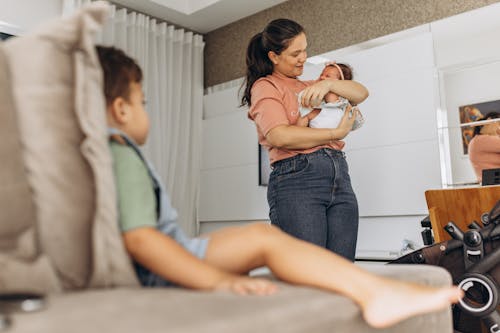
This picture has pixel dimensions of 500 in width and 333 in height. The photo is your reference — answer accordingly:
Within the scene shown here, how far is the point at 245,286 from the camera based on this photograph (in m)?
0.79

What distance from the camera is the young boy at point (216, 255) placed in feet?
2.73

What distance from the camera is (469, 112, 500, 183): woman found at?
2.71 metres

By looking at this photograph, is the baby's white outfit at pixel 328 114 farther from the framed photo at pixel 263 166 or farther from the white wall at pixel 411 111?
the framed photo at pixel 263 166

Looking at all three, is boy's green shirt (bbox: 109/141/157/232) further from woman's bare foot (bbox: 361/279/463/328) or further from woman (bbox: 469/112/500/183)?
woman (bbox: 469/112/500/183)

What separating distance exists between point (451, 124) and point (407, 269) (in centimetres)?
222

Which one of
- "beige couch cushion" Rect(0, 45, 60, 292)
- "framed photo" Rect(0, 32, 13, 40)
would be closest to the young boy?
"beige couch cushion" Rect(0, 45, 60, 292)

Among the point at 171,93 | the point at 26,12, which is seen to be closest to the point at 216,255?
the point at 26,12

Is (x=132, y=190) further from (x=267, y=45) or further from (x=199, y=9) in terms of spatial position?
(x=199, y=9)

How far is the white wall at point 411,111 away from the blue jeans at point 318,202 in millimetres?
1427

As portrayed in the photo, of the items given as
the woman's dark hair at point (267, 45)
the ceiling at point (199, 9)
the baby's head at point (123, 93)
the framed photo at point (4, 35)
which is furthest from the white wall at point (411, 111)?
the baby's head at point (123, 93)

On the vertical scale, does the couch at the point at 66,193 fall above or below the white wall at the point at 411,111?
below

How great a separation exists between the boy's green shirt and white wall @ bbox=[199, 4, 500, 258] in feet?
7.94

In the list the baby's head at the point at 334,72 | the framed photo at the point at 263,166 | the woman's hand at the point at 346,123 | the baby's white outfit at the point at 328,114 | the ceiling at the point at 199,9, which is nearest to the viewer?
the woman's hand at the point at 346,123

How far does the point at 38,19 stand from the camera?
3.67 meters
